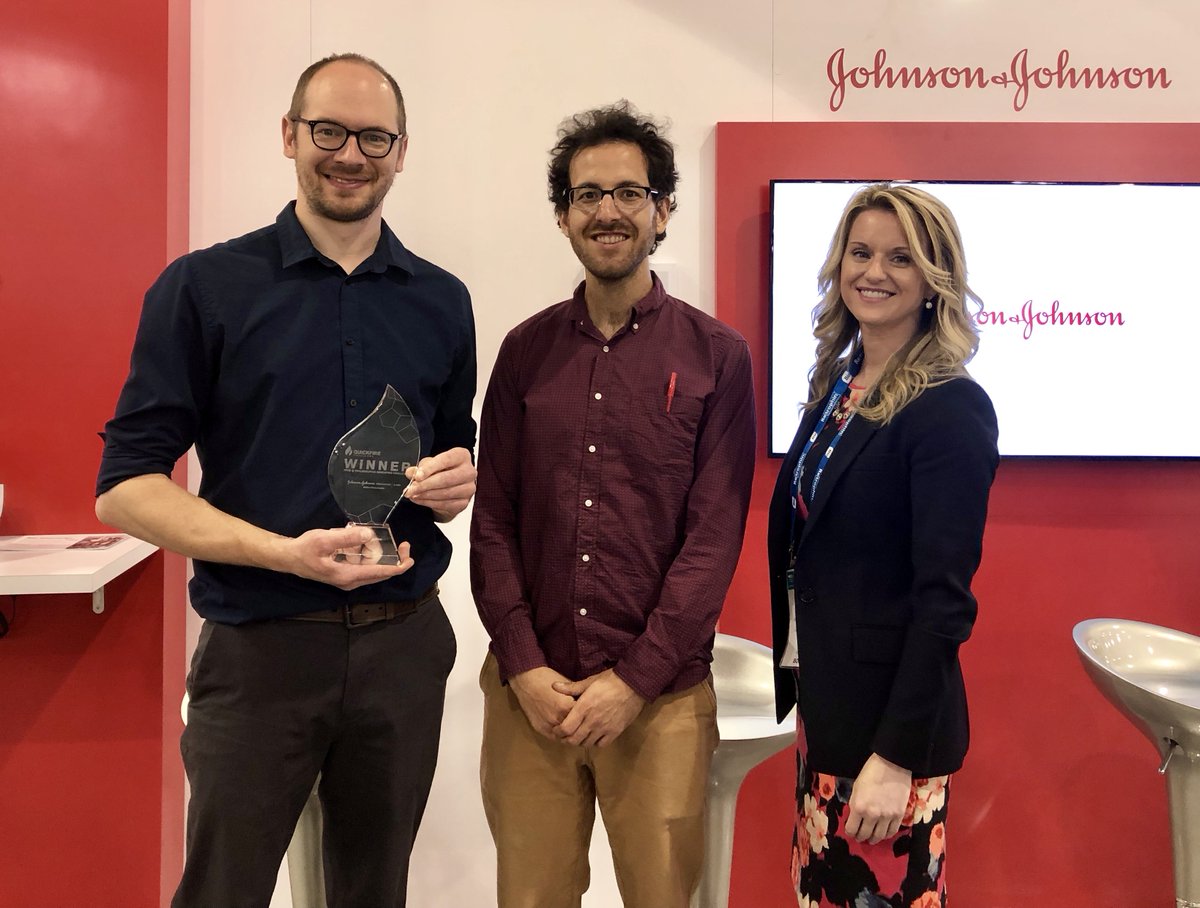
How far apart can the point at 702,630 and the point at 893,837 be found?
0.48m

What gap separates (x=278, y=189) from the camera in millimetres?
2730

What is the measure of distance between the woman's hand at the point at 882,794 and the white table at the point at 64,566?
1.67 meters

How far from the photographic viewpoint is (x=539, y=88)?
2.73 m

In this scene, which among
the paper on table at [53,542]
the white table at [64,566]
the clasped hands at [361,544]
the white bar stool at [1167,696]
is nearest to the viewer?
the clasped hands at [361,544]

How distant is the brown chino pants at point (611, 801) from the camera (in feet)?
5.54

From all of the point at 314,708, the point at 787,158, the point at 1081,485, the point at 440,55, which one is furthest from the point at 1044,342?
the point at 314,708

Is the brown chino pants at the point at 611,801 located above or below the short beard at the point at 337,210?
below

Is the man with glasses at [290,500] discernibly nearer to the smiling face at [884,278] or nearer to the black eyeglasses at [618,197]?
the black eyeglasses at [618,197]

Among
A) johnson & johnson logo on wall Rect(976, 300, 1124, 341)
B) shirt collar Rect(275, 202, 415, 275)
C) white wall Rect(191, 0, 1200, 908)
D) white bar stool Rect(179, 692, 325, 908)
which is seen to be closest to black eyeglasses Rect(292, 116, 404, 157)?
shirt collar Rect(275, 202, 415, 275)

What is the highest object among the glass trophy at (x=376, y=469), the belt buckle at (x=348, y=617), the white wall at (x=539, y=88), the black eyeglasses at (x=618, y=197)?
the white wall at (x=539, y=88)

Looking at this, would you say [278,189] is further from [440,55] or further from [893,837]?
[893,837]

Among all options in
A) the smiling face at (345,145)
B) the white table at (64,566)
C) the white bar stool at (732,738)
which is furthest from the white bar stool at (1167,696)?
the white table at (64,566)

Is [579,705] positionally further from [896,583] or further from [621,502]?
[896,583]

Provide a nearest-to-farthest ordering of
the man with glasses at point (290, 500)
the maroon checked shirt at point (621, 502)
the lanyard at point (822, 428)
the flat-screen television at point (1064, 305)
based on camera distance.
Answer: the man with glasses at point (290, 500)
the lanyard at point (822, 428)
the maroon checked shirt at point (621, 502)
the flat-screen television at point (1064, 305)
